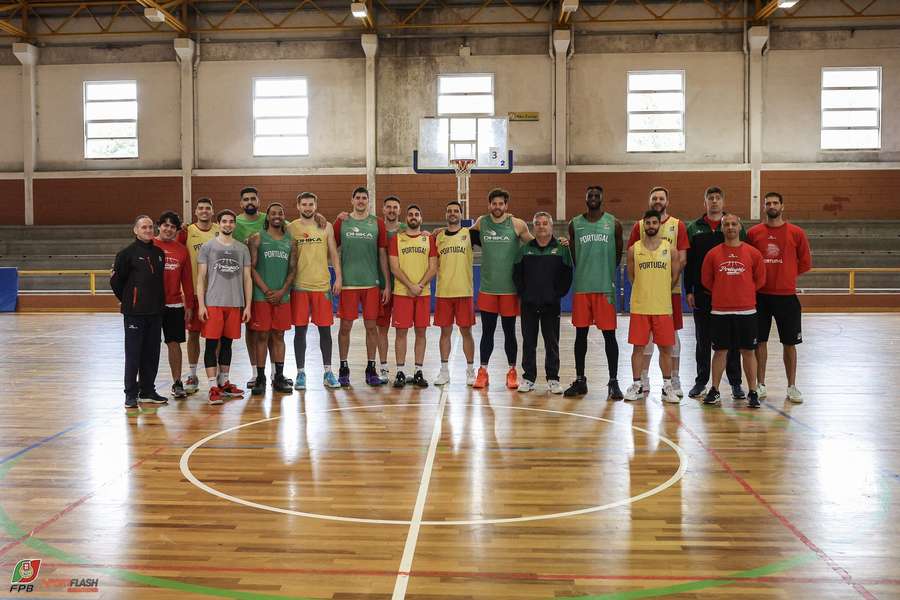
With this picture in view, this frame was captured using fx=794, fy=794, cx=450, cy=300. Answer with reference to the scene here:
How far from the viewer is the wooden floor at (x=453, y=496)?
3.03m

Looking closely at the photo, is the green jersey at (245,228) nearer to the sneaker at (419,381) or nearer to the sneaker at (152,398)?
the sneaker at (152,398)

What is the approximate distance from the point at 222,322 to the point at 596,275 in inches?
121

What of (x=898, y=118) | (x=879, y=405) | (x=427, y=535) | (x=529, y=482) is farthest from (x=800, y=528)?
(x=898, y=118)

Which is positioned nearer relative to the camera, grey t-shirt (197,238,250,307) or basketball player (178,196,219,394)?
grey t-shirt (197,238,250,307)

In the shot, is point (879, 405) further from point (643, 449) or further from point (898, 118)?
point (898, 118)

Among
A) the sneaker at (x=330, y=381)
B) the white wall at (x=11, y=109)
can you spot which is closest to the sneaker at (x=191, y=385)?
the sneaker at (x=330, y=381)

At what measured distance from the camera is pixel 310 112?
1916 centimetres

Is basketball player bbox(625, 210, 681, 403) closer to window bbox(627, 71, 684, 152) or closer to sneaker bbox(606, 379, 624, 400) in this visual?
sneaker bbox(606, 379, 624, 400)

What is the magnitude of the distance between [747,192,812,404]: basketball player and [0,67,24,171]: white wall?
19.2 metres

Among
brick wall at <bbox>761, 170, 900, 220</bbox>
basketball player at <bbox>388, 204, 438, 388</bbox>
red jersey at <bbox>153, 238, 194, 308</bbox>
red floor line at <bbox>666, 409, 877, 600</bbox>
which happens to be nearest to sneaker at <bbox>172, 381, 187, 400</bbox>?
red jersey at <bbox>153, 238, 194, 308</bbox>

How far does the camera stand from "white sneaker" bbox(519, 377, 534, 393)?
6.91m

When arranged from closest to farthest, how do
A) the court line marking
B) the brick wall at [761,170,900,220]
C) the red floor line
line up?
1. the red floor line
2. the court line marking
3. the brick wall at [761,170,900,220]

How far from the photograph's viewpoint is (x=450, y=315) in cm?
702

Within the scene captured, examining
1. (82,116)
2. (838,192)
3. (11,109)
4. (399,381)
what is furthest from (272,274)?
(11,109)
